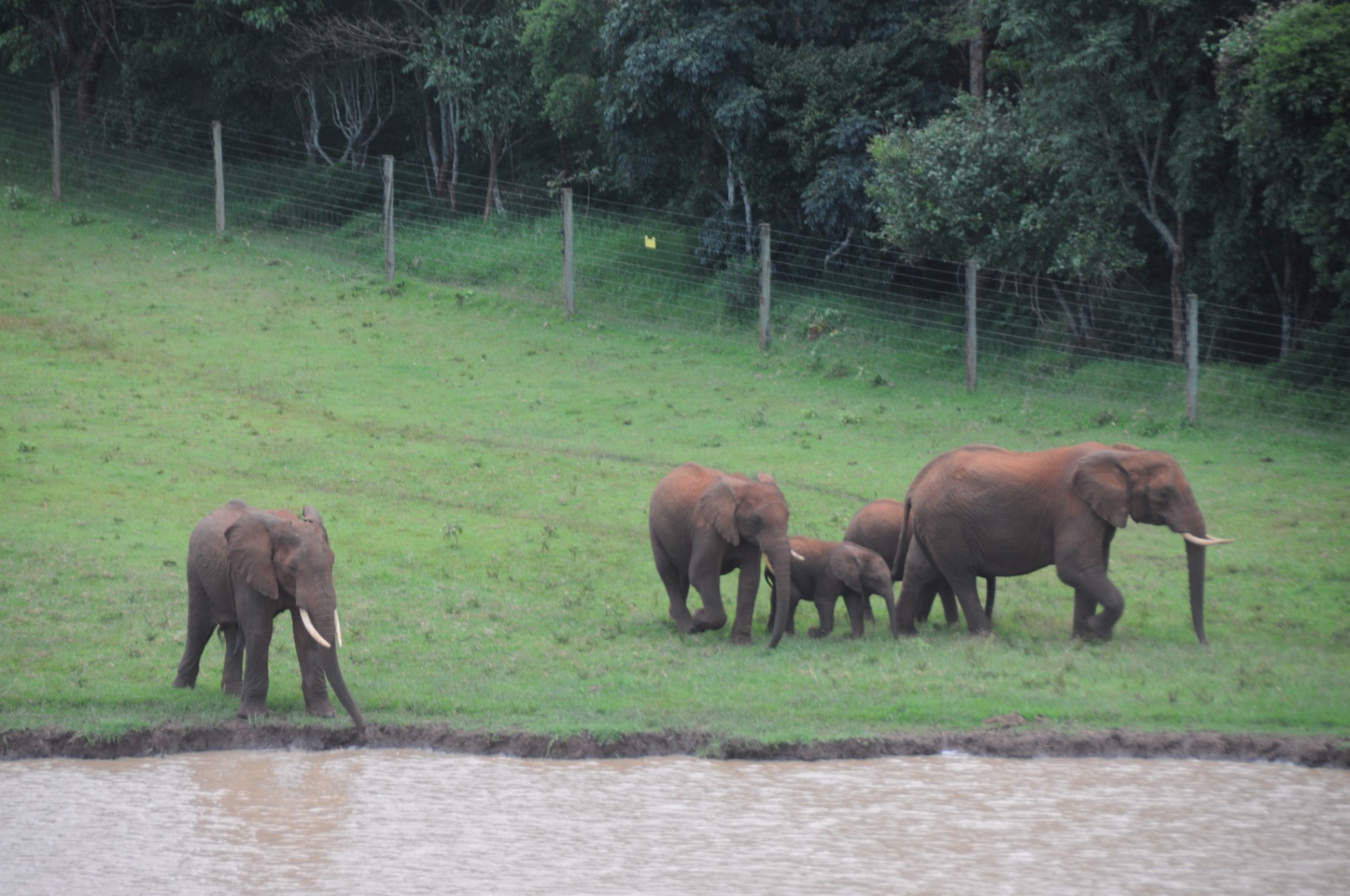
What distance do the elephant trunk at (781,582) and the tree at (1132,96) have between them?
43.2 ft

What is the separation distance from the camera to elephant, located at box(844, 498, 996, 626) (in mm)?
13844

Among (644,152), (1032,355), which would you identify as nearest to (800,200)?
(644,152)

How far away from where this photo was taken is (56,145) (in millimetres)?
32125

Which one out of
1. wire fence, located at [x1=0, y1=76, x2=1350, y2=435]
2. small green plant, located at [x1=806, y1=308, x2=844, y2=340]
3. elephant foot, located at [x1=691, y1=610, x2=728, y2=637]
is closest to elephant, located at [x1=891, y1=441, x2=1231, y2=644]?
elephant foot, located at [x1=691, y1=610, x2=728, y2=637]

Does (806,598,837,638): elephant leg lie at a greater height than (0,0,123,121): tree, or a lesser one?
lesser

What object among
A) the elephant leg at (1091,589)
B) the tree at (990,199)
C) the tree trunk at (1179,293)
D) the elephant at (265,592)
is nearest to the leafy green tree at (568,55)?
the tree at (990,199)

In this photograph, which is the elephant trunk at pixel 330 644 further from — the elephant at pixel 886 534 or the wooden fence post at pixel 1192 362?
the wooden fence post at pixel 1192 362

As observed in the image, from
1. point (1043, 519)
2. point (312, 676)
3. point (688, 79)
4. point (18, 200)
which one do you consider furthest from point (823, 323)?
point (18, 200)

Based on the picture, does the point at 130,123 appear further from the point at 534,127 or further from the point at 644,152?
the point at 644,152

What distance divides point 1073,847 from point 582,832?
9.46ft

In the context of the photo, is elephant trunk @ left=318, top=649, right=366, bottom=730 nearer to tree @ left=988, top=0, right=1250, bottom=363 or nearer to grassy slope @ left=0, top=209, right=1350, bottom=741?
grassy slope @ left=0, top=209, right=1350, bottom=741

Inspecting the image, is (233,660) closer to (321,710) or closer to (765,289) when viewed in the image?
(321,710)

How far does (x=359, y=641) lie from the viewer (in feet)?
41.4

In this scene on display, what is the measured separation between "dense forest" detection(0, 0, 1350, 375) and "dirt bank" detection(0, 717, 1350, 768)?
12548 mm
